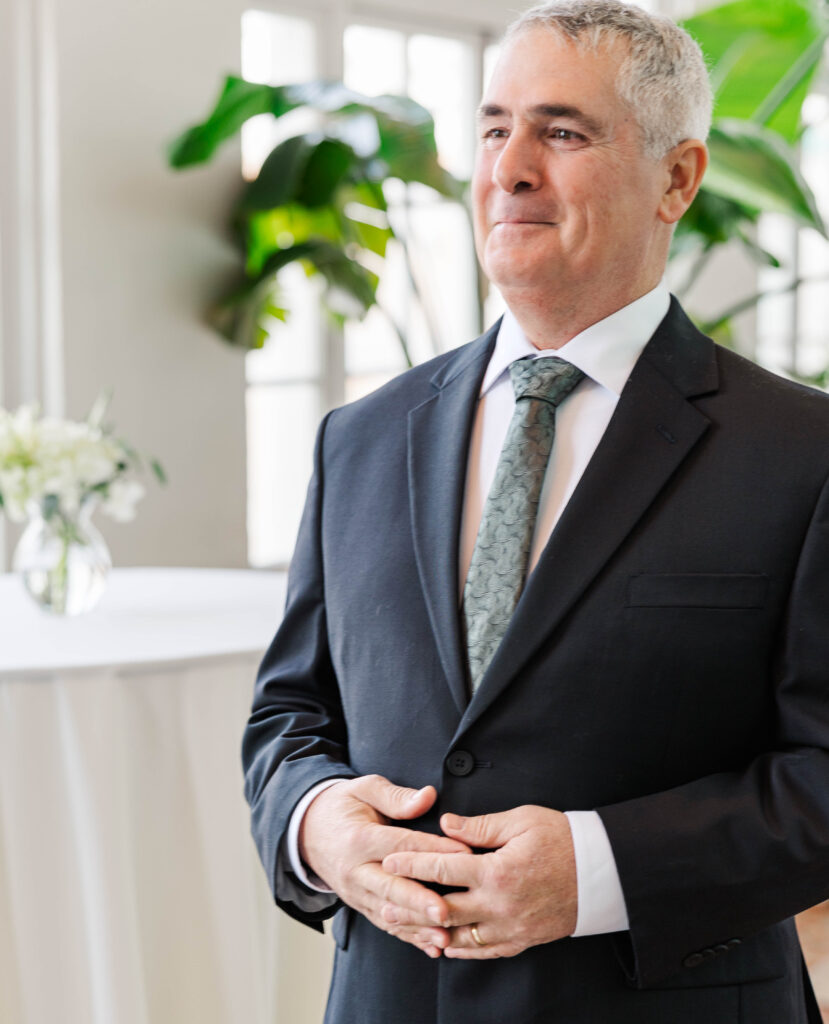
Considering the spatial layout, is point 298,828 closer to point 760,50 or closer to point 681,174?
point 681,174

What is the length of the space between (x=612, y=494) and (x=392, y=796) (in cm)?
35

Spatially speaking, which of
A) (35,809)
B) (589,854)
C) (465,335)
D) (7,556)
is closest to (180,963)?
(35,809)

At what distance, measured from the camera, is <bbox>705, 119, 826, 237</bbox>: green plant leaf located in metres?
2.92

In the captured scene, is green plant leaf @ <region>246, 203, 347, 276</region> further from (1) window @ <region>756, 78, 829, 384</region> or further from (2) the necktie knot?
(1) window @ <region>756, 78, 829, 384</region>

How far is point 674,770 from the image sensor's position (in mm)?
1154

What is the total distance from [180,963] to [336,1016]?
78cm

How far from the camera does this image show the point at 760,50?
12.2 ft

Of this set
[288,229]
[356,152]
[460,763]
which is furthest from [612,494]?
[288,229]

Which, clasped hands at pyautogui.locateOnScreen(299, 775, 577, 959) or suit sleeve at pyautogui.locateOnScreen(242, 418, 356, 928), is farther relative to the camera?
suit sleeve at pyautogui.locateOnScreen(242, 418, 356, 928)

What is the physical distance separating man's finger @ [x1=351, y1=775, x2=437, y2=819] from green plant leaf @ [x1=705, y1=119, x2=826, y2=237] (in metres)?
2.11

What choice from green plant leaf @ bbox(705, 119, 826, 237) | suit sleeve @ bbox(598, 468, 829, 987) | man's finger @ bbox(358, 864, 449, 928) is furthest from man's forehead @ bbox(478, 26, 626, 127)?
green plant leaf @ bbox(705, 119, 826, 237)

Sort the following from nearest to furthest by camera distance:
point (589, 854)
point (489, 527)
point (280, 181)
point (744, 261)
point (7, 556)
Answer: point (589, 854), point (489, 527), point (7, 556), point (280, 181), point (744, 261)

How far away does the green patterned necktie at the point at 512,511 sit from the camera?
120 cm

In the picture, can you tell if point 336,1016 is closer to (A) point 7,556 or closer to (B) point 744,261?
(A) point 7,556
